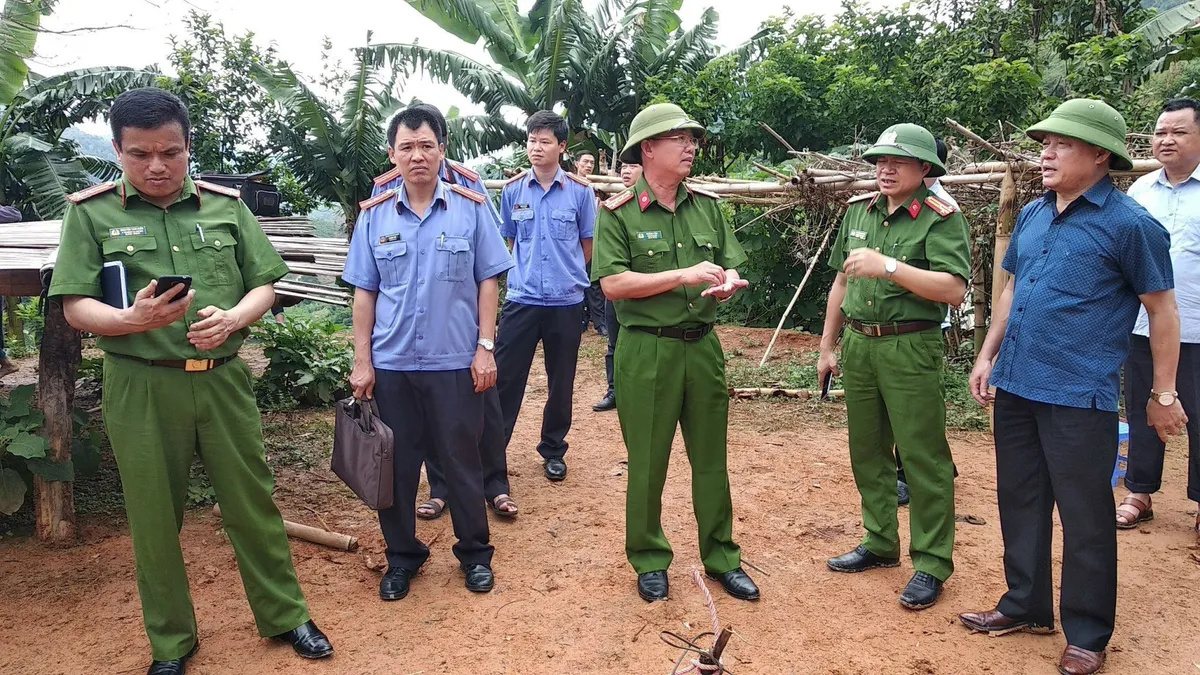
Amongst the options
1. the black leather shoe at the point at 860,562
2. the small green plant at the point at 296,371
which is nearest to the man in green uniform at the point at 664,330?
the black leather shoe at the point at 860,562

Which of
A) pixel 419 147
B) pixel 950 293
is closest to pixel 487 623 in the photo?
pixel 419 147

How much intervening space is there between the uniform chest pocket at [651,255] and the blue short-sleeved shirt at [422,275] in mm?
685

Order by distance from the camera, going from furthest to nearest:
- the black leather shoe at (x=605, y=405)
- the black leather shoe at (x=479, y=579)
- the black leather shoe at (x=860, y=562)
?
the black leather shoe at (x=605, y=405) → the black leather shoe at (x=860, y=562) → the black leather shoe at (x=479, y=579)

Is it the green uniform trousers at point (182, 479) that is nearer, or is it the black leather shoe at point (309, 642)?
the green uniform trousers at point (182, 479)

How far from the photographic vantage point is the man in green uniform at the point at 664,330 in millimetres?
3426

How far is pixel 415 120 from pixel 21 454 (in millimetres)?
2547

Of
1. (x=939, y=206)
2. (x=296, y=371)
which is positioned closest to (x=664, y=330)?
(x=939, y=206)

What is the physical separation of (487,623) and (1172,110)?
4.13m

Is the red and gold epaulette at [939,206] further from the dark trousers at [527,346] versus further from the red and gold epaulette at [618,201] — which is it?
the dark trousers at [527,346]

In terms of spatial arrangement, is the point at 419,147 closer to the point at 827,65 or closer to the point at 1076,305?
the point at 1076,305

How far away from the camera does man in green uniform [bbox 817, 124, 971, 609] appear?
11.4ft

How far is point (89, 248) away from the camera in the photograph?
2812 mm

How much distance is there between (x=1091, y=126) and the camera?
2893 millimetres

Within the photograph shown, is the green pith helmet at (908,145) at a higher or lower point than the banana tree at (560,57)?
lower
